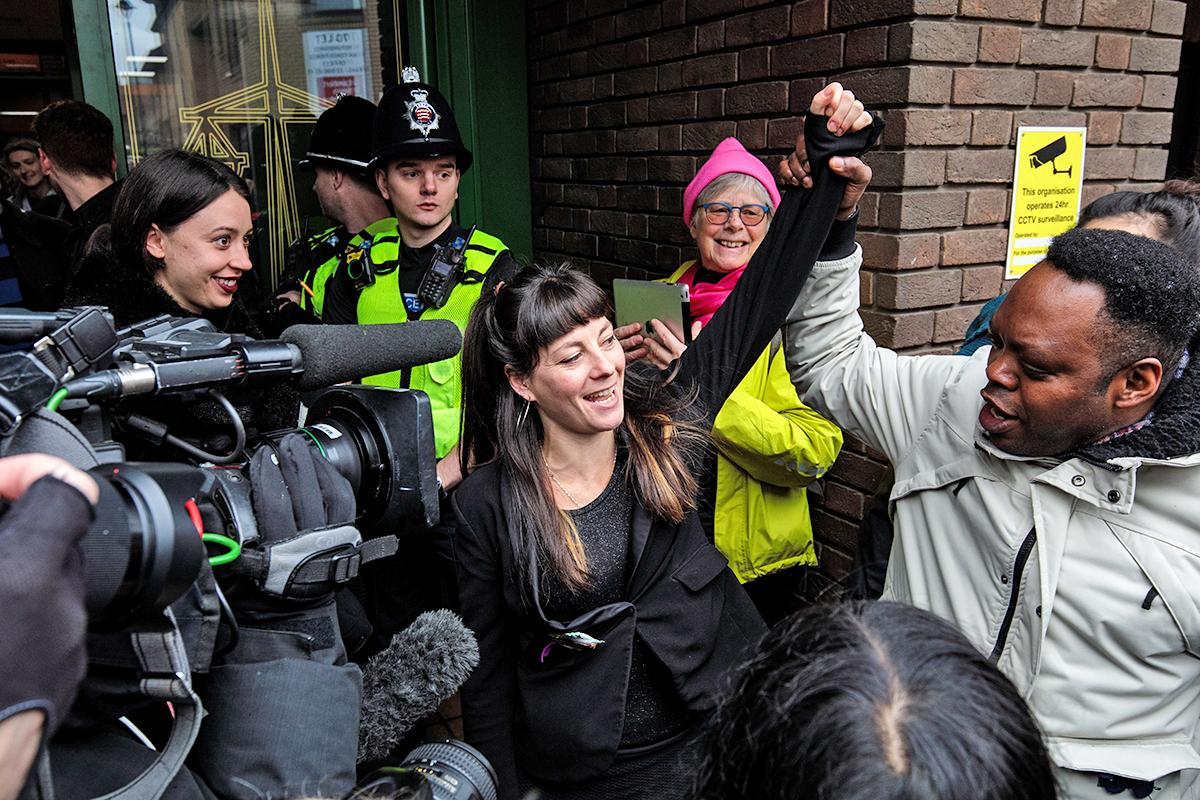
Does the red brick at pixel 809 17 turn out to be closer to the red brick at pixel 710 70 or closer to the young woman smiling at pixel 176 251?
the red brick at pixel 710 70

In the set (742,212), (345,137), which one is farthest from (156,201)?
(742,212)

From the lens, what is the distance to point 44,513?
0.74 m

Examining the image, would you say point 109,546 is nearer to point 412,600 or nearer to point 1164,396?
point 1164,396

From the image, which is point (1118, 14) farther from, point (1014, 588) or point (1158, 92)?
point (1014, 588)

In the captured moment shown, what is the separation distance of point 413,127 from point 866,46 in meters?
1.47

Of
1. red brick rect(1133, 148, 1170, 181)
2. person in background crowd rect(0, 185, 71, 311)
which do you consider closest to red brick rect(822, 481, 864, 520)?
red brick rect(1133, 148, 1170, 181)

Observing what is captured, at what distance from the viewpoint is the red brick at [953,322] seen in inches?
106

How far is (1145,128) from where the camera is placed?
3023 mm

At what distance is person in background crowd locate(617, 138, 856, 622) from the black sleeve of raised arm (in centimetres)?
24

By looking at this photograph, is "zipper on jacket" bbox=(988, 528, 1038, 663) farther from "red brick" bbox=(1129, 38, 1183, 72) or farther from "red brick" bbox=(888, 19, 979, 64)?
"red brick" bbox=(1129, 38, 1183, 72)

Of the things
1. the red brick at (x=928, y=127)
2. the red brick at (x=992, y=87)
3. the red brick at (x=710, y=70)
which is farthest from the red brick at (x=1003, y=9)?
the red brick at (x=710, y=70)

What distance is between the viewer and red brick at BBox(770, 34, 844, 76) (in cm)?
263

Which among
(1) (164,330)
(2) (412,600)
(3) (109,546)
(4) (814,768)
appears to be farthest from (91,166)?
(4) (814,768)

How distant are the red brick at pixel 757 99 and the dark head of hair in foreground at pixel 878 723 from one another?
2339mm
